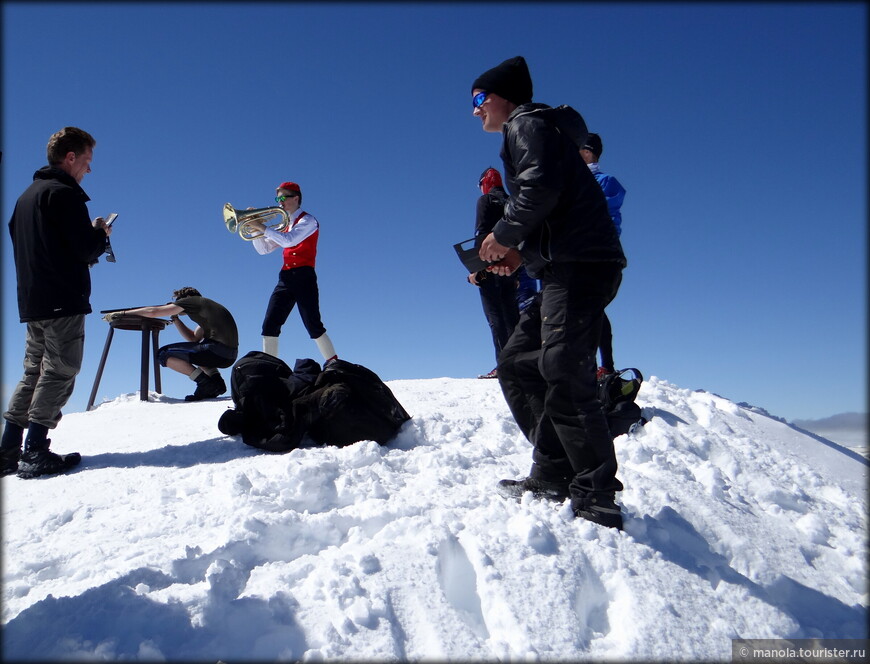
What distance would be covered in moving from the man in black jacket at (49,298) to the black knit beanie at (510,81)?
2776mm

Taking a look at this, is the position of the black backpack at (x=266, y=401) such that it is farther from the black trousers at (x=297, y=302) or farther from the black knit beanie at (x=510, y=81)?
the black knit beanie at (x=510, y=81)

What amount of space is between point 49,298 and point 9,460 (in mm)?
1089

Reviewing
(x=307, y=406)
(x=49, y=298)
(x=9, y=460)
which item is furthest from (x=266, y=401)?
(x=9, y=460)

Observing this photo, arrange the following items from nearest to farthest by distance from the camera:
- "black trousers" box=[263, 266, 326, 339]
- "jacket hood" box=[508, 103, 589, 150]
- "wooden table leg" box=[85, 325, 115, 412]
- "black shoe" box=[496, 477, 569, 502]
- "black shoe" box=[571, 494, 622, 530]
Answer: "black shoe" box=[571, 494, 622, 530], "jacket hood" box=[508, 103, 589, 150], "black shoe" box=[496, 477, 569, 502], "black trousers" box=[263, 266, 326, 339], "wooden table leg" box=[85, 325, 115, 412]

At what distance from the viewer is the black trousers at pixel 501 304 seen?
199 inches

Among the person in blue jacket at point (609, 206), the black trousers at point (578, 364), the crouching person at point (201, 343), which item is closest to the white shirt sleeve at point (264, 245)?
the crouching person at point (201, 343)

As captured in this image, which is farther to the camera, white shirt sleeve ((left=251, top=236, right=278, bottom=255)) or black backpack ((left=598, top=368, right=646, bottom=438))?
white shirt sleeve ((left=251, top=236, right=278, bottom=255))

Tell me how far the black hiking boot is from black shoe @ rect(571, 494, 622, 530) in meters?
4.42

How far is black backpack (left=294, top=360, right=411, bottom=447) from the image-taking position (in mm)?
3471

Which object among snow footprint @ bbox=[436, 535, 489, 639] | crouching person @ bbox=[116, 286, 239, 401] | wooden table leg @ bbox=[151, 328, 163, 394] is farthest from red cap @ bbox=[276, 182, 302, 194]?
snow footprint @ bbox=[436, 535, 489, 639]

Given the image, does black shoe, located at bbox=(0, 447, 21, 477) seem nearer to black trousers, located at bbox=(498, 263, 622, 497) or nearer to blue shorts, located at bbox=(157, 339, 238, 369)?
blue shorts, located at bbox=(157, 339, 238, 369)

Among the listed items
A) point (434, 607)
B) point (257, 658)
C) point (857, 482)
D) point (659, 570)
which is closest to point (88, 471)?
point (257, 658)

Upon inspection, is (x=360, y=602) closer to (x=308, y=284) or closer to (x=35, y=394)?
(x=35, y=394)

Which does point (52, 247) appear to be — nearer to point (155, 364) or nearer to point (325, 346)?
point (325, 346)
